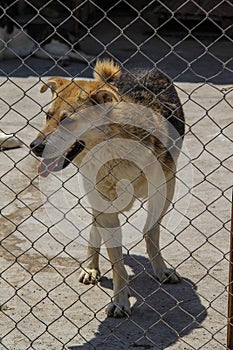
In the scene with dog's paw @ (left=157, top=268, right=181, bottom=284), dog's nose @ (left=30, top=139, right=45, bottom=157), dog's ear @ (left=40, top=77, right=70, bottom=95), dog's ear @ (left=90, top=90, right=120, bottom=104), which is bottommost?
dog's paw @ (left=157, top=268, right=181, bottom=284)

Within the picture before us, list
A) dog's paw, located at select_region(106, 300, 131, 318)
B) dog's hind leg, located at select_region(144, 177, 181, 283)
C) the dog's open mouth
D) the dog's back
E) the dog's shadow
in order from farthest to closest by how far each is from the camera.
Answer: dog's hind leg, located at select_region(144, 177, 181, 283), the dog's back, dog's paw, located at select_region(106, 300, 131, 318), the dog's open mouth, the dog's shadow

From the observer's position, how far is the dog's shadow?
438cm

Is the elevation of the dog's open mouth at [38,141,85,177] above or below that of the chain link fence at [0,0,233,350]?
above

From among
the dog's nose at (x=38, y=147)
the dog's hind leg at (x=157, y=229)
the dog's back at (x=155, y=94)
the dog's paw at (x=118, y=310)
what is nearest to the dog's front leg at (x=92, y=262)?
the dog's hind leg at (x=157, y=229)

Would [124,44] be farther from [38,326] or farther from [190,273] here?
[38,326]

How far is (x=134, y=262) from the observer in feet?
18.0

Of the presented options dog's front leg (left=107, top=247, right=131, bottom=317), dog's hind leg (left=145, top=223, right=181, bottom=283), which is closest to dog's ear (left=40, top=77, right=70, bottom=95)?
dog's front leg (left=107, top=247, right=131, bottom=317)

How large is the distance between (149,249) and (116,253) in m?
0.50

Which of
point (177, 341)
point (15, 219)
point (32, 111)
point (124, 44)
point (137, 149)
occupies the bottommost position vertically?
point (124, 44)

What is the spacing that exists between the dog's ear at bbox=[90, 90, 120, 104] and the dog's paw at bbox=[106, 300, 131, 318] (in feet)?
4.04

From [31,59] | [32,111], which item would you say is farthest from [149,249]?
[31,59]

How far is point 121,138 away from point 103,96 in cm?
32

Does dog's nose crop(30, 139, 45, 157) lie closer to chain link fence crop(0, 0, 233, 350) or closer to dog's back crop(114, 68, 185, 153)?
chain link fence crop(0, 0, 233, 350)

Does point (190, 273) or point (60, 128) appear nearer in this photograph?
point (60, 128)
